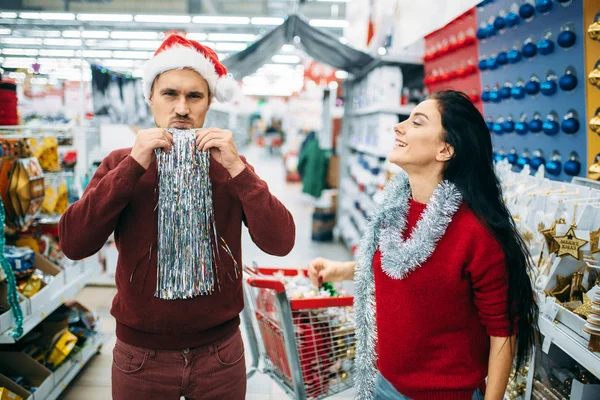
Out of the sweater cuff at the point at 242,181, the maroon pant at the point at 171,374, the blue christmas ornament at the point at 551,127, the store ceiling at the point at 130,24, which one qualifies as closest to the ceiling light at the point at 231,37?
the store ceiling at the point at 130,24

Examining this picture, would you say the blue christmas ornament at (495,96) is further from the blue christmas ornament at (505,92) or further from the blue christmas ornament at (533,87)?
the blue christmas ornament at (533,87)

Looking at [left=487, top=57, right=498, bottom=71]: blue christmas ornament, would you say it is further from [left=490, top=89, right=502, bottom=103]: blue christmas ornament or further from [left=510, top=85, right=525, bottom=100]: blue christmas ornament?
[left=510, top=85, right=525, bottom=100]: blue christmas ornament

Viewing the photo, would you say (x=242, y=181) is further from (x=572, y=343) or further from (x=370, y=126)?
(x=370, y=126)

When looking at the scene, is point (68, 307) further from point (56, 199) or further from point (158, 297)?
point (158, 297)

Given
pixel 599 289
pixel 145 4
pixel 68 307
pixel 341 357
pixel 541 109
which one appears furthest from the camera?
pixel 145 4

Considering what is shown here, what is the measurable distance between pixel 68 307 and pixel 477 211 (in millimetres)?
→ 3227

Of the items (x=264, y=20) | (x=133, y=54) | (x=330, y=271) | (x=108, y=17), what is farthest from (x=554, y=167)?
(x=133, y=54)

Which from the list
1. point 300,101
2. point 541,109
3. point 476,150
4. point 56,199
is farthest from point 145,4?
point 476,150

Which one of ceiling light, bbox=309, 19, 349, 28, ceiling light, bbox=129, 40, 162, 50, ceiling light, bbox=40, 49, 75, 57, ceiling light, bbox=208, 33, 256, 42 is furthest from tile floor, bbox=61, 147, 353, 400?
ceiling light, bbox=40, 49, 75, 57

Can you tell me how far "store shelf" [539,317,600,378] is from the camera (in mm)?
1352

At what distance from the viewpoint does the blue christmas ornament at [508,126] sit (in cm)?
311

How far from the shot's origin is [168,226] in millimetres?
1533

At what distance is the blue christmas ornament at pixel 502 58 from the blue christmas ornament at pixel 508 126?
1.31ft

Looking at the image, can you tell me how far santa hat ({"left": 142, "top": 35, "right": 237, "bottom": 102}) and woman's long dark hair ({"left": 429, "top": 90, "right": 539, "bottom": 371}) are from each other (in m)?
0.80
